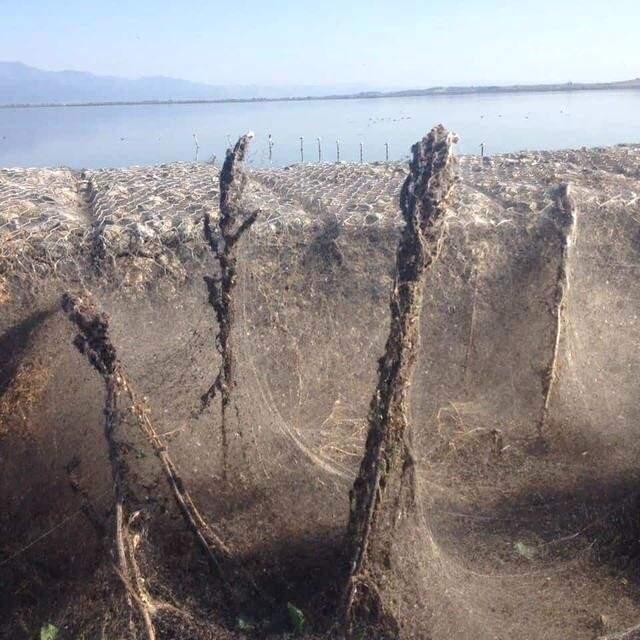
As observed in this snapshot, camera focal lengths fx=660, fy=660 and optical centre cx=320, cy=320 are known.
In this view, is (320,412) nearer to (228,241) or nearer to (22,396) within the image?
(228,241)

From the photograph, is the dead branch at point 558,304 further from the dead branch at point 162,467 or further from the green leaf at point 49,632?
the green leaf at point 49,632

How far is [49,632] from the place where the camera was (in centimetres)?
504

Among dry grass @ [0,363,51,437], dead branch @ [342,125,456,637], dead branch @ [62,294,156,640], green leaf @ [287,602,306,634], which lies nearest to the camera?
dead branch @ [62,294,156,640]

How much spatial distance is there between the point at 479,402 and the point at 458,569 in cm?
231

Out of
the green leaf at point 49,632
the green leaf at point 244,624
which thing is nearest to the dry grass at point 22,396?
the green leaf at point 49,632

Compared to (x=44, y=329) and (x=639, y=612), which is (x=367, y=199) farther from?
(x=639, y=612)

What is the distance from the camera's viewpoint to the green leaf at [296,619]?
5.01 m

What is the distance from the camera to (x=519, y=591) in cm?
513

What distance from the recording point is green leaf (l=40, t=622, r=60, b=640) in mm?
5023

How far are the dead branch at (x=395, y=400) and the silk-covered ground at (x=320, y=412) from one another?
1.04ft

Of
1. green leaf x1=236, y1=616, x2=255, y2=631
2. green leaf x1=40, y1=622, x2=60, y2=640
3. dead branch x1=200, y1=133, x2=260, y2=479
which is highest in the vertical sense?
dead branch x1=200, y1=133, x2=260, y2=479

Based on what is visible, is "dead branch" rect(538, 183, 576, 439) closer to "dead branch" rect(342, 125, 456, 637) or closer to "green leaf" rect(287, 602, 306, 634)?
"dead branch" rect(342, 125, 456, 637)

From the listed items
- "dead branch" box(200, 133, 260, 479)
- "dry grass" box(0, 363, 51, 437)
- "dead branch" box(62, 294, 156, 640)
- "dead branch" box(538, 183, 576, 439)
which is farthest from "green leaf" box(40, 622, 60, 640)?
"dead branch" box(538, 183, 576, 439)

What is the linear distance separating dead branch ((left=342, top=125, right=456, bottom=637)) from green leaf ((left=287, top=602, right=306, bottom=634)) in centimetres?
45
